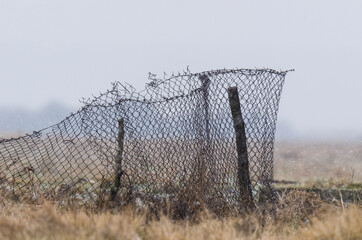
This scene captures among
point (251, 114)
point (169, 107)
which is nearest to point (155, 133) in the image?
point (169, 107)

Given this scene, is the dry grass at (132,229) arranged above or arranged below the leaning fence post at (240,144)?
below

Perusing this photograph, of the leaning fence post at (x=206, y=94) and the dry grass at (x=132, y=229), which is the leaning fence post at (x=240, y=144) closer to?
the leaning fence post at (x=206, y=94)

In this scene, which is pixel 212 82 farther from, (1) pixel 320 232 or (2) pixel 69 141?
(1) pixel 320 232

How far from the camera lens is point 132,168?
21.5 feet

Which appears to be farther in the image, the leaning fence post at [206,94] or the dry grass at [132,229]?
the leaning fence post at [206,94]

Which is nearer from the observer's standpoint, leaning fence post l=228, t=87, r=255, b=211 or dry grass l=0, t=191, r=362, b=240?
dry grass l=0, t=191, r=362, b=240

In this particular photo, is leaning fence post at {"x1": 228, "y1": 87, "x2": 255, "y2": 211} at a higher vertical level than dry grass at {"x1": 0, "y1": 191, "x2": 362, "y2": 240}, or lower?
higher

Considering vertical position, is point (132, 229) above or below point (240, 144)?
below

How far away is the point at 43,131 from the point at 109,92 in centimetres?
115

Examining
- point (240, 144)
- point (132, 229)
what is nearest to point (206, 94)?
point (240, 144)

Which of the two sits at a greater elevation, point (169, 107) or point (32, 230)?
point (169, 107)

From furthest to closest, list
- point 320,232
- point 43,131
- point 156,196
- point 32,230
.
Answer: point 43,131
point 156,196
point 320,232
point 32,230

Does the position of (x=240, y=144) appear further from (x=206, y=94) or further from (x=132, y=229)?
(x=132, y=229)

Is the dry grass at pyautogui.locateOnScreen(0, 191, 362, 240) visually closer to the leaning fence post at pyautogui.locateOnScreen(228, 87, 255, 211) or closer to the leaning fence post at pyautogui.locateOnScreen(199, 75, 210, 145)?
the leaning fence post at pyautogui.locateOnScreen(228, 87, 255, 211)
